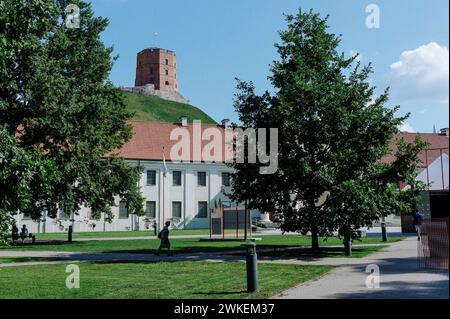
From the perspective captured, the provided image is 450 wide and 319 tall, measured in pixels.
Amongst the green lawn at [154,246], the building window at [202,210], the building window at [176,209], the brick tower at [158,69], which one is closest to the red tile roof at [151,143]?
the building window at [176,209]

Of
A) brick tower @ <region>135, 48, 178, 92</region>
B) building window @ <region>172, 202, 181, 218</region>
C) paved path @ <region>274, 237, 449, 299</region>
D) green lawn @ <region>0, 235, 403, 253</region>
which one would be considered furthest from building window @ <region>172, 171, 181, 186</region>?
brick tower @ <region>135, 48, 178, 92</region>

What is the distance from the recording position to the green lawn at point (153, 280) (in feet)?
37.9

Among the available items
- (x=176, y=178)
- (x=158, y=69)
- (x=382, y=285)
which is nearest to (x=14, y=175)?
(x=382, y=285)

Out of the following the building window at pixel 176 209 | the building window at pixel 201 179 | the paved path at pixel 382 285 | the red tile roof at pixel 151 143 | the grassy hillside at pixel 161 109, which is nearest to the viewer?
the paved path at pixel 382 285

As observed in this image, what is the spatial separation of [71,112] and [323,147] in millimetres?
16509

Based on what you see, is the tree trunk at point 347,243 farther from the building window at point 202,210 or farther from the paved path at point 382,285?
the building window at point 202,210

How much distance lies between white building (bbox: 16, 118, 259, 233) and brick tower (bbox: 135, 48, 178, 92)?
292 feet

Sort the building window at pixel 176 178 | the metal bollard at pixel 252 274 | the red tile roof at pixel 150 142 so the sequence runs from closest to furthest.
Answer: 1. the metal bollard at pixel 252 274
2. the red tile roof at pixel 150 142
3. the building window at pixel 176 178

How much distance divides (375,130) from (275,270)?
8.38m

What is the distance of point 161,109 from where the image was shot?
14088 centimetres

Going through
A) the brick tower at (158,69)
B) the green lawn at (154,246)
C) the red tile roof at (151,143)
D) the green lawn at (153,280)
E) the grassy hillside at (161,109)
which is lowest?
the green lawn at (154,246)

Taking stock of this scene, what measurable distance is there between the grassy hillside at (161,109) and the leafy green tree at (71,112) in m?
92.4
